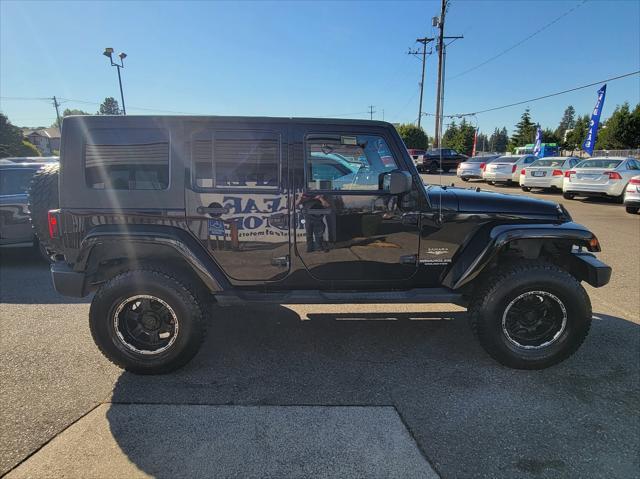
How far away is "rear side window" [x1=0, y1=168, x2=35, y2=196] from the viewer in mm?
6145

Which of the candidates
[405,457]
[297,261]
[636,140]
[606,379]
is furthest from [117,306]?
[636,140]

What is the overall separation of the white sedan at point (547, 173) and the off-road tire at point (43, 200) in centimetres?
1635

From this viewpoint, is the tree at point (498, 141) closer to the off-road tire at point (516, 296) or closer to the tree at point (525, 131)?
the tree at point (525, 131)

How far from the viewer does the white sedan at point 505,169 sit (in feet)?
59.8

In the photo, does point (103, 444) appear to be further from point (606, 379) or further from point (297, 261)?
point (606, 379)

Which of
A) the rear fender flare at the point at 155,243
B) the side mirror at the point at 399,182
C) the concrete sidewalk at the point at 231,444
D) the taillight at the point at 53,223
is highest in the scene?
the side mirror at the point at 399,182

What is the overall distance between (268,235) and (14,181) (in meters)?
5.41

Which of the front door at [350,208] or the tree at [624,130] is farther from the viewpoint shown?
the tree at [624,130]

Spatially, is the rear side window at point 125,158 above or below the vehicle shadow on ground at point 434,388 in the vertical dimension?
above

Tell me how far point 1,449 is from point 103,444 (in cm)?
57

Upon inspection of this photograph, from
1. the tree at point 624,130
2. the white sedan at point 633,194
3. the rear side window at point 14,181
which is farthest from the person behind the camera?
the tree at point 624,130

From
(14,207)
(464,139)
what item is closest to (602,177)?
(14,207)

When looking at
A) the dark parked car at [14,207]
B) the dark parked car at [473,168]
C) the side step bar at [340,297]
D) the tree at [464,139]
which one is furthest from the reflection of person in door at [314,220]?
the tree at [464,139]

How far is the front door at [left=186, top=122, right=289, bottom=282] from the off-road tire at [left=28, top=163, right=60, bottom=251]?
1.23m
